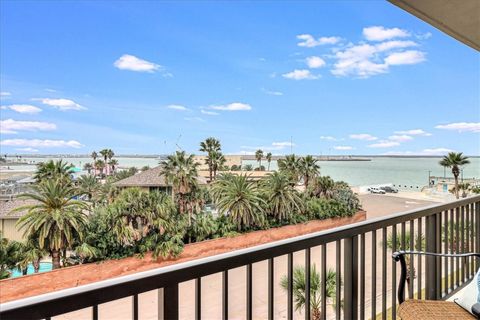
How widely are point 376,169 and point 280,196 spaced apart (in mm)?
11556

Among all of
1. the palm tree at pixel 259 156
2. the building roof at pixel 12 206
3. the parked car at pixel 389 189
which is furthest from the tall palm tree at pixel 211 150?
the parked car at pixel 389 189

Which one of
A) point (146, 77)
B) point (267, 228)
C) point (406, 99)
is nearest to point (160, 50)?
point (146, 77)

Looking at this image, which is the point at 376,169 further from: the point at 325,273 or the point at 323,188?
the point at 325,273

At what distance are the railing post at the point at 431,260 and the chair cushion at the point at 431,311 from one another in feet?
1.66

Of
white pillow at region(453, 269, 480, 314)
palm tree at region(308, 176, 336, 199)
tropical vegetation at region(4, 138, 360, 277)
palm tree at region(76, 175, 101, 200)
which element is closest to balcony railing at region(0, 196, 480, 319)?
white pillow at region(453, 269, 480, 314)

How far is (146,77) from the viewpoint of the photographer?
32594 mm

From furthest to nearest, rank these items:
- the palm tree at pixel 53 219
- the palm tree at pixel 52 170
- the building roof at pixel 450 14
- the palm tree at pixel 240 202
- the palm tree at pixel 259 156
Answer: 1. the palm tree at pixel 259 156
2. the palm tree at pixel 52 170
3. the palm tree at pixel 240 202
4. the palm tree at pixel 53 219
5. the building roof at pixel 450 14

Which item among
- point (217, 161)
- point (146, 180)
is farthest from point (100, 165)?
point (217, 161)

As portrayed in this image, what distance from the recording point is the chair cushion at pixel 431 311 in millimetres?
1386

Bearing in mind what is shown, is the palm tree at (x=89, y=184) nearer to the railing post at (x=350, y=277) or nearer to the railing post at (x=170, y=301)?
the railing post at (x=350, y=277)

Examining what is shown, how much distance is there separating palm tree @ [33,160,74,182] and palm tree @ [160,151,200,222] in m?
5.31

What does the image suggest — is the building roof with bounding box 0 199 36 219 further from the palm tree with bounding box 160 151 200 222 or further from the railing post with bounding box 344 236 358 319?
the railing post with bounding box 344 236 358 319

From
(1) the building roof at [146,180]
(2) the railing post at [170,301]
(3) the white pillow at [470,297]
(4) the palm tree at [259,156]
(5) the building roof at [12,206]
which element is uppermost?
(4) the palm tree at [259,156]

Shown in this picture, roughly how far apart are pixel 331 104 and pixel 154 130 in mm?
19742
